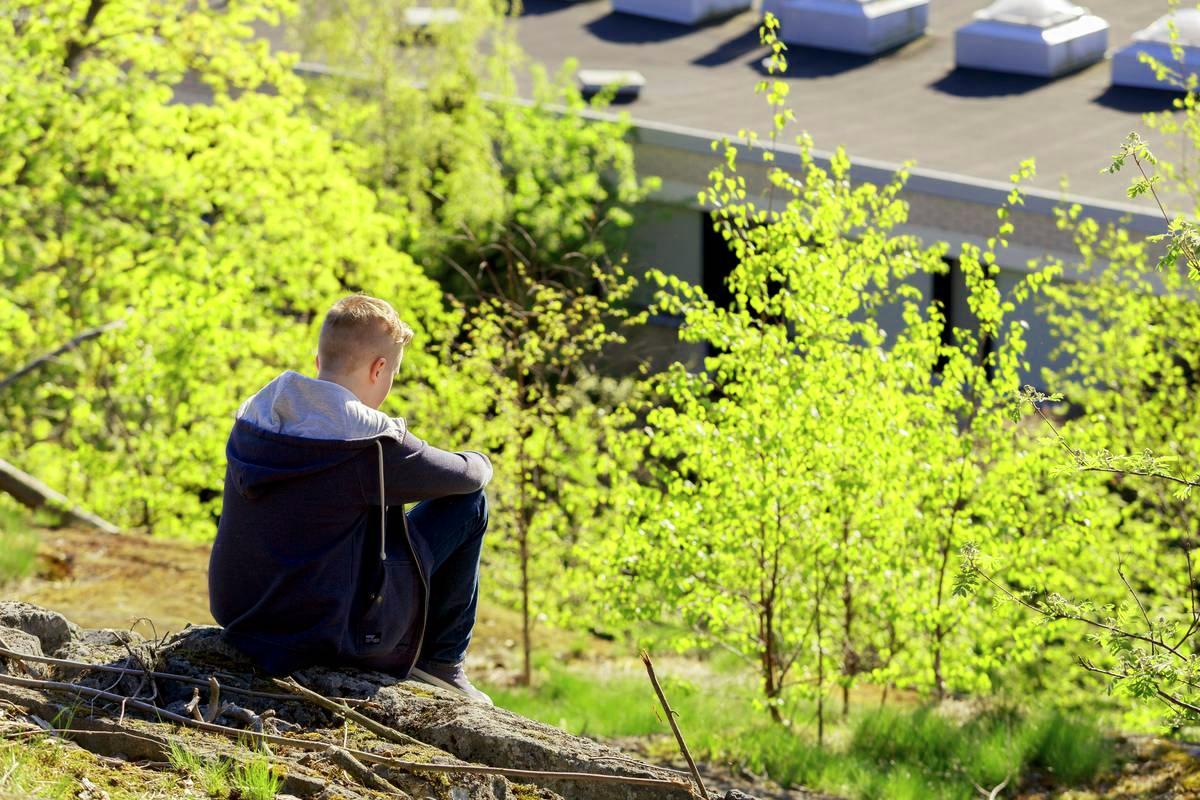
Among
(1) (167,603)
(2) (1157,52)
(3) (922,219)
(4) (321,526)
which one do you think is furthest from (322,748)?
(2) (1157,52)

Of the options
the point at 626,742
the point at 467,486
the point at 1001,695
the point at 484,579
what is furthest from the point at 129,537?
the point at 467,486

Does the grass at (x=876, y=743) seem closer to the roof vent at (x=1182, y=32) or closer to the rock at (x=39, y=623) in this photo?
the rock at (x=39, y=623)

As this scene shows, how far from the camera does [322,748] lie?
380 centimetres

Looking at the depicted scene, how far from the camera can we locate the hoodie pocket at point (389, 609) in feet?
13.9

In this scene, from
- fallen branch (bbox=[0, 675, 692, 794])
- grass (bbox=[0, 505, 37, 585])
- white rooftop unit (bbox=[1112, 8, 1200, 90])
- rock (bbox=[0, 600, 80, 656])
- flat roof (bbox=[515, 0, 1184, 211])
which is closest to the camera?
fallen branch (bbox=[0, 675, 692, 794])

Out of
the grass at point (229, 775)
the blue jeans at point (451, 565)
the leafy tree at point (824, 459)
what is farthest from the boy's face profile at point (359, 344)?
the leafy tree at point (824, 459)

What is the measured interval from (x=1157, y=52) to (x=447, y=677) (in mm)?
18684

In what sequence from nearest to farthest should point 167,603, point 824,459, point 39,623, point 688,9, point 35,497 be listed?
point 39,623
point 824,459
point 167,603
point 35,497
point 688,9

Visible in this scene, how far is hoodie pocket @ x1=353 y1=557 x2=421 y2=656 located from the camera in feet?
13.9

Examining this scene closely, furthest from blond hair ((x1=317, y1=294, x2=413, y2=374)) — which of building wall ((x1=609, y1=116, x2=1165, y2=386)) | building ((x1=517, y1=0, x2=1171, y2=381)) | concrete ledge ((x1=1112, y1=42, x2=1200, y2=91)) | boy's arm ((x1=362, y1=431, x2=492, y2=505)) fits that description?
concrete ledge ((x1=1112, y1=42, x2=1200, y2=91))

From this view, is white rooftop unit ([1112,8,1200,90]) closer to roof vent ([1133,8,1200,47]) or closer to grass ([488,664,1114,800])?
roof vent ([1133,8,1200,47])

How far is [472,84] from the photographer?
22234 mm

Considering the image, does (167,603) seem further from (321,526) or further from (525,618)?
(321,526)

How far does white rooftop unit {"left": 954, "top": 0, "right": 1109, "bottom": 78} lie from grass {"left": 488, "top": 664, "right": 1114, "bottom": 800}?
15889 millimetres
